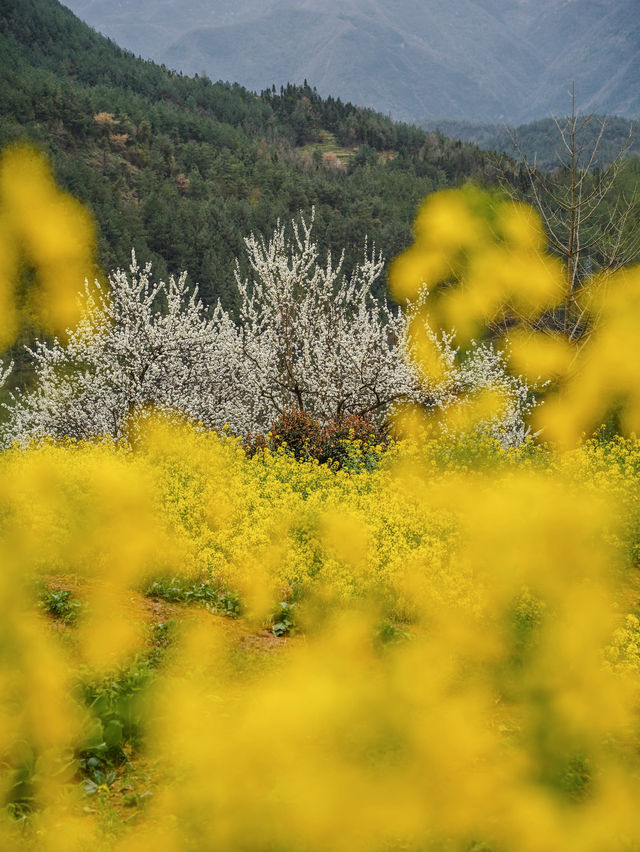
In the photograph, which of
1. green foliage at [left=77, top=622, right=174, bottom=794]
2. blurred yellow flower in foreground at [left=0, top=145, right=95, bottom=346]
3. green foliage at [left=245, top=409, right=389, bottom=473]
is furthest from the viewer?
blurred yellow flower in foreground at [left=0, top=145, right=95, bottom=346]

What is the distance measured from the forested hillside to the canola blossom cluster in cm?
2474

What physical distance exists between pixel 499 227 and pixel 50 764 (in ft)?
117

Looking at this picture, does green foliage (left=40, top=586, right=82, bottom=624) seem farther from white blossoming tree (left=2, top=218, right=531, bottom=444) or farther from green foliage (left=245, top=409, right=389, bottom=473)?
white blossoming tree (left=2, top=218, right=531, bottom=444)

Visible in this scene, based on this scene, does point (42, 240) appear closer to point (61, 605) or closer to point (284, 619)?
point (61, 605)

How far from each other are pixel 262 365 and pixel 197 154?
83079mm

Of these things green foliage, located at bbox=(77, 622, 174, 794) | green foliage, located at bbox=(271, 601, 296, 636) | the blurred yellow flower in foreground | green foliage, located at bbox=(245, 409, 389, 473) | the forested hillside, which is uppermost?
the forested hillside

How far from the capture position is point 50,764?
5.17 m

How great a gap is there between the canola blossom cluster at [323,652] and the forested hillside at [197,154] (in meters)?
24.7

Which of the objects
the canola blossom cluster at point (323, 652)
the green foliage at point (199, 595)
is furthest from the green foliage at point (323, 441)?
the green foliage at point (199, 595)

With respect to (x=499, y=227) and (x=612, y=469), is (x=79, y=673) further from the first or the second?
(x=499, y=227)

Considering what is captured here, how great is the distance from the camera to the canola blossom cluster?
4961 millimetres

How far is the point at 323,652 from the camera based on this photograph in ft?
24.2

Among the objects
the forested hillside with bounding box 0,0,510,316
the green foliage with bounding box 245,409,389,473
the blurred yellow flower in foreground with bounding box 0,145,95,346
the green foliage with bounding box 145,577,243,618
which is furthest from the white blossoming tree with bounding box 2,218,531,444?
the blurred yellow flower in foreground with bounding box 0,145,95,346

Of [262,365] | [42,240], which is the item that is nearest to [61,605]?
[262,365]
